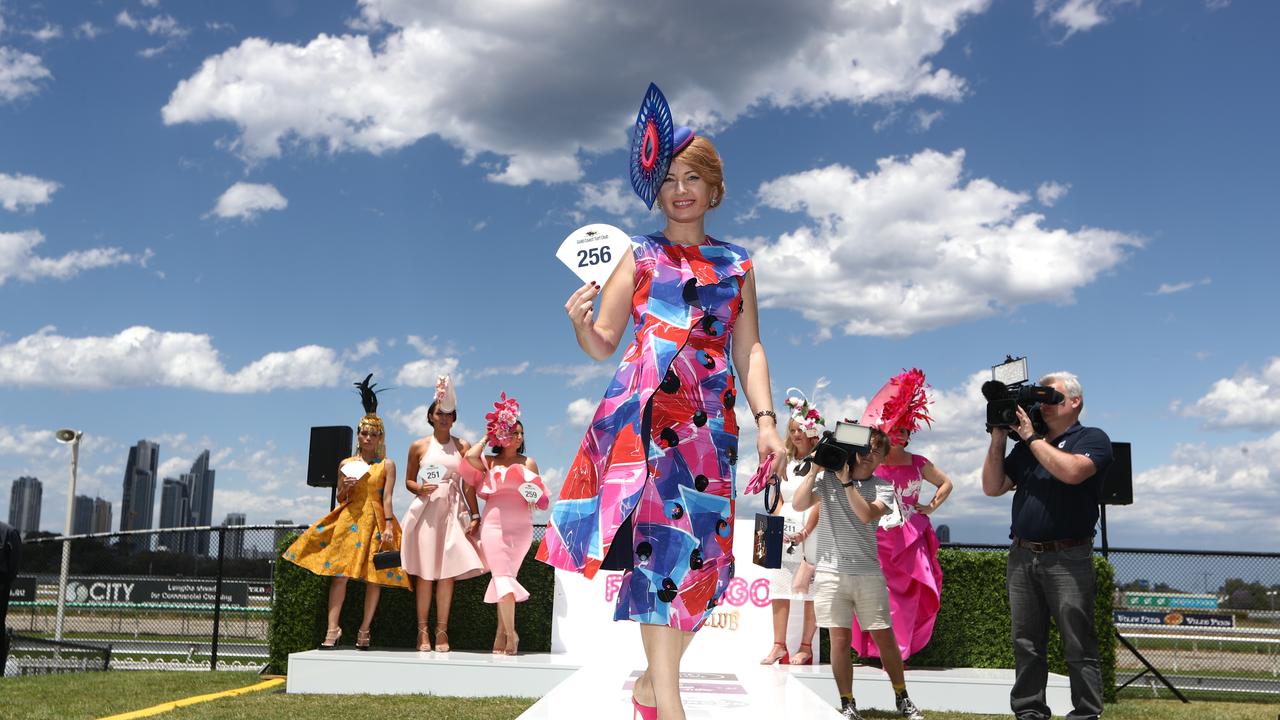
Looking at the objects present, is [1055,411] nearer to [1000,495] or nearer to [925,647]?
[1000,495]

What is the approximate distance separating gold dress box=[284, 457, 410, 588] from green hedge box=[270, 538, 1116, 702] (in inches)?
21.9

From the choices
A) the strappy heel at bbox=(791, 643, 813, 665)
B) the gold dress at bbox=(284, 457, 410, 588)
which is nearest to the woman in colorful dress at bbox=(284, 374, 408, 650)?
the gold dress at bbox=(284, 457, 410, 588)

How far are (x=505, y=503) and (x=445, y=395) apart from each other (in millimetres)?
988

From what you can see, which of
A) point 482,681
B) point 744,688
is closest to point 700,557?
point 744,688

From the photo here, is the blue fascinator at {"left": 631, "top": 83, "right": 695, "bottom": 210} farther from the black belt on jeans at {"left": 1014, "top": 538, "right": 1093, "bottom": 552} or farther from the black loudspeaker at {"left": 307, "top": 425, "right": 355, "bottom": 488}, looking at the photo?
the black loudspeaker at {"left": 307, "top": 425, "right": 355, "bottom": 488}

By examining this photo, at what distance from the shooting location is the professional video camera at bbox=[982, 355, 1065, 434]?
4.51 meters

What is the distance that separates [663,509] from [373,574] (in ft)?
16.9

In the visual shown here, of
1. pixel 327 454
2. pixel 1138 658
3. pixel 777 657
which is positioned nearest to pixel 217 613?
pixel 327 454

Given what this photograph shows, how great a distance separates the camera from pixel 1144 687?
951 cm

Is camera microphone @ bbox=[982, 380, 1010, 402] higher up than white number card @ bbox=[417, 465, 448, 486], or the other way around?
camera microphone @ bbox=[982, 380, 1010, 402]

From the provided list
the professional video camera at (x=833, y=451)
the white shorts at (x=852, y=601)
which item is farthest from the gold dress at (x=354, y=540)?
the professional video camera at (x=833, y=451)

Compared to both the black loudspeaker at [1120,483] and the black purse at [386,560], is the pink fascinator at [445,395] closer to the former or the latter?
the black purse at [386,560]

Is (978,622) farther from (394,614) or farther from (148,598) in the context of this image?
(148,598)

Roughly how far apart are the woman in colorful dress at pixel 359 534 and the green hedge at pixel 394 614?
237mm
